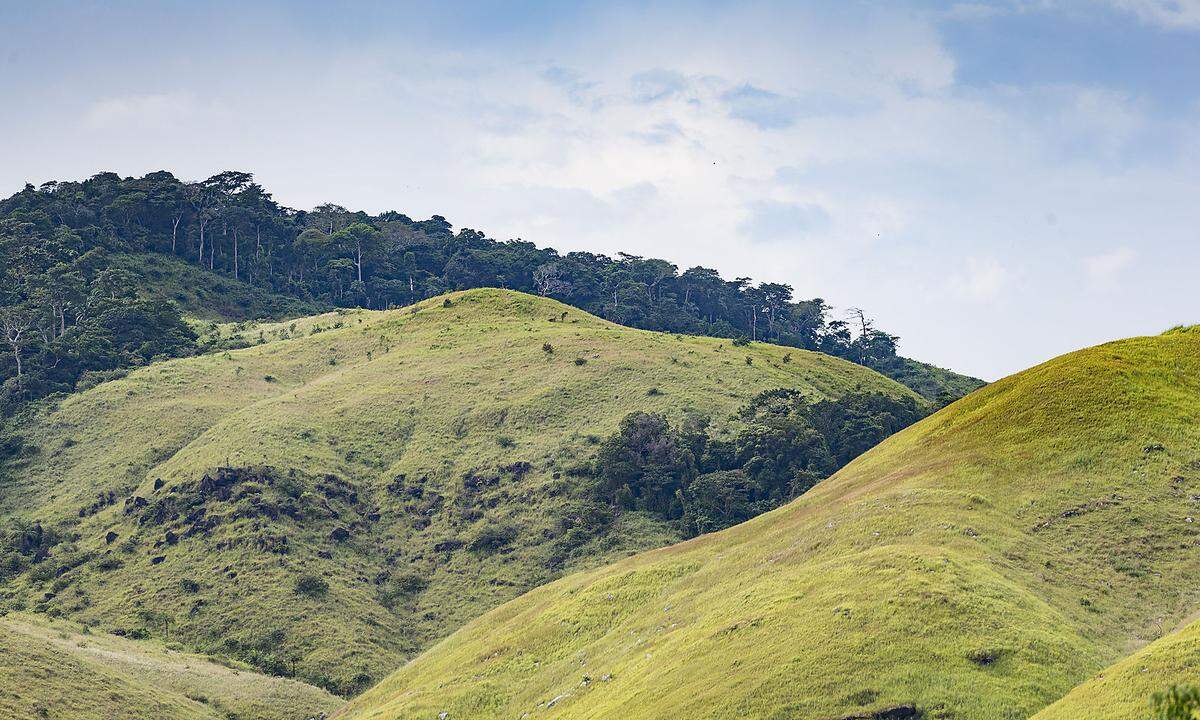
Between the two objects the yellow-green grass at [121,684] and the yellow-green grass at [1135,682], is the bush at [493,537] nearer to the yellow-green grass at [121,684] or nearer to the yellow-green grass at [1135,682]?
the yellow-green grass at [121,684]

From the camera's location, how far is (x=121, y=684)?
6250cm

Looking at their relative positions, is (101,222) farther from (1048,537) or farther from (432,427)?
(1048,537)

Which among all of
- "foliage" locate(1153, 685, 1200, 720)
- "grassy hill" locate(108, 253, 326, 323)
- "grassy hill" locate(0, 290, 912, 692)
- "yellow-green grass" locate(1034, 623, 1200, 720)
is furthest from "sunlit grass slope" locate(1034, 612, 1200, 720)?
"grassy hill" locate(108, 253, 326, 323)

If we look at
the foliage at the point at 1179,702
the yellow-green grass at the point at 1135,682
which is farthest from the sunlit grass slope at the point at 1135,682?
the foliage at the point at 1179,702

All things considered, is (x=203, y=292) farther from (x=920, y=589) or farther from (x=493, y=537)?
(x=920, y=589)

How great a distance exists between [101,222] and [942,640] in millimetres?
180242

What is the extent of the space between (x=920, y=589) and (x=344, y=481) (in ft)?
247

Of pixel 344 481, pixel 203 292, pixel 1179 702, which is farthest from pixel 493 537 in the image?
pixel 203 292

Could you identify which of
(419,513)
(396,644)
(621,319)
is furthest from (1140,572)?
(621,319)

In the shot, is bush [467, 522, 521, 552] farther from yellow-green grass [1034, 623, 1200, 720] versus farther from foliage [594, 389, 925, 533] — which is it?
yellow-green grass [1034, 623, 1200, 720]

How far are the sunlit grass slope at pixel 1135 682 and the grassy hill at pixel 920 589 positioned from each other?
2731 millimetres

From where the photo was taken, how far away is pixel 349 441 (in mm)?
114250

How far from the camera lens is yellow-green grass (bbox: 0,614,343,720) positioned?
57.8 meters

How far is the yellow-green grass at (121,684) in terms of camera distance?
57.8 metres
